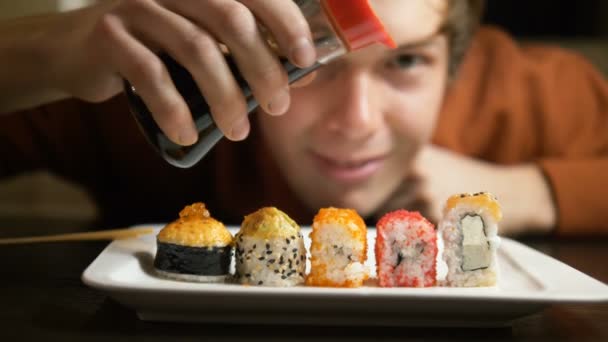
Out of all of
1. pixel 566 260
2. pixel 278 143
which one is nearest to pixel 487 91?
pixel 278 143

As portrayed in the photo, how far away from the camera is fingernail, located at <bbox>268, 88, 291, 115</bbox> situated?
65cm

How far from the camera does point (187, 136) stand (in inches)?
25.5

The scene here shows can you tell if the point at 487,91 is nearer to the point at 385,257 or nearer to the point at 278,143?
the point at 278,143

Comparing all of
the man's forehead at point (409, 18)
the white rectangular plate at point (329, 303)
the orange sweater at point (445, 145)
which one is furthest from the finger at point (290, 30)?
the orange sweater at point (445, 145)

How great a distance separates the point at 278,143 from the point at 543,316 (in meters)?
0.70

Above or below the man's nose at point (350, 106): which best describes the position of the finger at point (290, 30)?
above

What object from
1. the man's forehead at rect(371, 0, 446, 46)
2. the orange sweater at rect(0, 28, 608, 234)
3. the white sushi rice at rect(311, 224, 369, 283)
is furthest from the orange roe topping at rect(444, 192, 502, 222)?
the orange sweater at rect(0, 28, 608, 234)

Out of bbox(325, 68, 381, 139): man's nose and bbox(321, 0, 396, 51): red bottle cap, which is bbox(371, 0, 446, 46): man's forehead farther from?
bbox(321, 0, 396, 51): red bottle cap

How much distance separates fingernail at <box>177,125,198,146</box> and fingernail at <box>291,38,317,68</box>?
12 centimetres

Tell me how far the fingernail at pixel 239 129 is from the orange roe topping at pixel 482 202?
23 centimetres

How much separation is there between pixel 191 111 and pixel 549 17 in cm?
197

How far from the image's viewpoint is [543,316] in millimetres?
626

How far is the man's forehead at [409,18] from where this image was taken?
3.60 ft

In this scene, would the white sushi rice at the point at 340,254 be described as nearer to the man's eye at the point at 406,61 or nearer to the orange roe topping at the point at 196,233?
the orange roe topping at the point at 196,233
